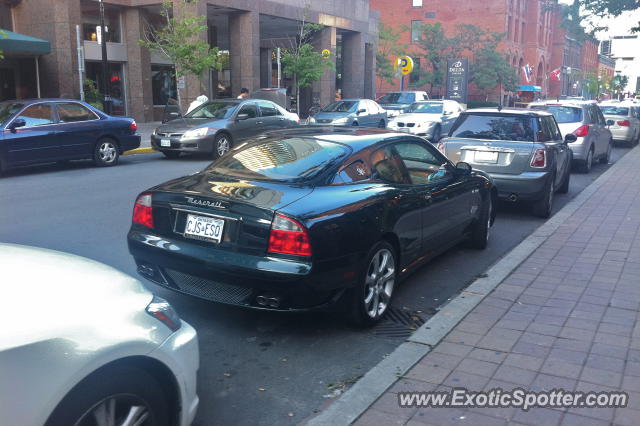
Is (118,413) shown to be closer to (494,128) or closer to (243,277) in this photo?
(243,277)

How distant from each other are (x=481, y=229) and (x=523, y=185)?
7.06 feet

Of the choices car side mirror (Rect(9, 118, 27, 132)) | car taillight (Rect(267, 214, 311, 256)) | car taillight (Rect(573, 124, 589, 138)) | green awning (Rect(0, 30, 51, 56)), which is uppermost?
green awning (Rect(0, 30, 51, 56))

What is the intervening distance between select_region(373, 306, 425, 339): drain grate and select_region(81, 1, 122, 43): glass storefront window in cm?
2450

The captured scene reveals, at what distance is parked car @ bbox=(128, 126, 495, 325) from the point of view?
168 inches

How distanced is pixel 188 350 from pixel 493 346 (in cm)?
239

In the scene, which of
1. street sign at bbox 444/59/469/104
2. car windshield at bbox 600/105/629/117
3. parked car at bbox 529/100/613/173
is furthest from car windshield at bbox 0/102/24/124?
street sign at bbox 444/59/469/104

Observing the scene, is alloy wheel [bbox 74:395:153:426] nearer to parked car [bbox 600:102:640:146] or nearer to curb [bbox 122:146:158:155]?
curb [bbox 122:146:158:155]

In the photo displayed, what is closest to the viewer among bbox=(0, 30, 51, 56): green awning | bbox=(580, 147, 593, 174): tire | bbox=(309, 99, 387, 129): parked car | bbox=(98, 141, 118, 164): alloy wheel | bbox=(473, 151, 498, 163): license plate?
bbox=(473, 151, 498, 163): license plate

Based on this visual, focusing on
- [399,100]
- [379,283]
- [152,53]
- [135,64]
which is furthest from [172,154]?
[399,100]

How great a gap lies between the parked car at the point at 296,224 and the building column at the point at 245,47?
80.5ft

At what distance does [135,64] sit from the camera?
1064 inches

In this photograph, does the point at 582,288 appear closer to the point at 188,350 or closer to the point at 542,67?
the point at 188,350

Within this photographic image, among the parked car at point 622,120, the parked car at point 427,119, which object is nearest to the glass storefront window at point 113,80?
the parked car at point 427,119

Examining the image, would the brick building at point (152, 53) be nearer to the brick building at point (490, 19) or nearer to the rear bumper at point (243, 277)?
the rear bumper at point (243, 277)
